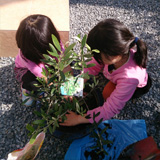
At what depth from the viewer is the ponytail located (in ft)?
3.42

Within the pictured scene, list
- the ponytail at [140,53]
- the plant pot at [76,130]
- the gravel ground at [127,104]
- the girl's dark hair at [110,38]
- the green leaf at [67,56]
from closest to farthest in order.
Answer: the green leaf at [67,56]
the girl's dark hair at [110,38]
the ponytail at [140,53]
the plant pot at [76,130]
the gravel ground at [127,104]

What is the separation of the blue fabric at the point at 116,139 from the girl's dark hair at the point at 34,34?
28.6 inches

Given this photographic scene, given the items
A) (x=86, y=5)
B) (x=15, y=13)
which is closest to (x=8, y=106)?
(x=15, y=13)

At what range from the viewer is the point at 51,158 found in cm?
139

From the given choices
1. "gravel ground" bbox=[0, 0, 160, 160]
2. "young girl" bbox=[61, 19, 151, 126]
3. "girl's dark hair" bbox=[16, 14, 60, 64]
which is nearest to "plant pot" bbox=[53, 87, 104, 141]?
"young girl" bbox=[61, 19, 151, 126]

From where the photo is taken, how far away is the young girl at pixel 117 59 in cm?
94

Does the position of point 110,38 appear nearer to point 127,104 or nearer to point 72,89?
point 72,89

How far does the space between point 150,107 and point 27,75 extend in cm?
120

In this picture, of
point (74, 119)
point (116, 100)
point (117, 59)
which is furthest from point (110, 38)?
point (74, 119)

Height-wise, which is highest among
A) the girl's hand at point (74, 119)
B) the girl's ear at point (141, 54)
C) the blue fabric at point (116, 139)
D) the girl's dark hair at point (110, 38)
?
the girl's dark hair at point (110, 38)

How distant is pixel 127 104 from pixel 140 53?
723mm

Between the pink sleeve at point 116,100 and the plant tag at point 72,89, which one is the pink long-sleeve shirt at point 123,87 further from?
the plant tag at point 72,89

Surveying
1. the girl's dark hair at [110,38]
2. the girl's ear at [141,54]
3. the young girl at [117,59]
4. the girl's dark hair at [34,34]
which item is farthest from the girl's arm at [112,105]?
the girl's dark hair at [34,34]

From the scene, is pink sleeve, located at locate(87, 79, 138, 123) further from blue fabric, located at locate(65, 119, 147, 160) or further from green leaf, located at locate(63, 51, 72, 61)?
green leaf, located at locate(63, 51, 72, 61)
